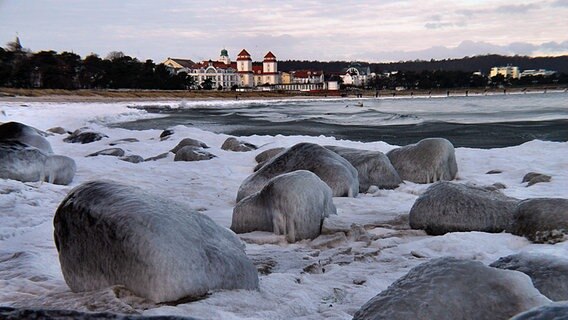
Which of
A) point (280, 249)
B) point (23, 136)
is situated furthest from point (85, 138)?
point (280, 249)

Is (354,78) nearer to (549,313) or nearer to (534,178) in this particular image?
(534,178)

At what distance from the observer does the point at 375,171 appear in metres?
10.2

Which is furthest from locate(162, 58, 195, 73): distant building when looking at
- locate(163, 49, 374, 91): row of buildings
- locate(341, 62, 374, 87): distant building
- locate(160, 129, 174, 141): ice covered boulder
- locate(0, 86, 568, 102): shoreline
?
locate(160, 129, 174, 141): ice covered boulder

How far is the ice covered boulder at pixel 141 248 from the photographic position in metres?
4.23

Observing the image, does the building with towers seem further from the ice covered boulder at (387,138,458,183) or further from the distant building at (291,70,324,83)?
the ice covered boulder at (387,138,458,183)

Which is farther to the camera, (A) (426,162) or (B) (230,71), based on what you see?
(B) (230,71)

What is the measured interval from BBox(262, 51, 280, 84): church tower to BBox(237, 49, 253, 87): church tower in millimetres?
5923

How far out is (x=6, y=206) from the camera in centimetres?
740

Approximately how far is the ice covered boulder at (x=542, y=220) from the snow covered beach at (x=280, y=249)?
17 cm

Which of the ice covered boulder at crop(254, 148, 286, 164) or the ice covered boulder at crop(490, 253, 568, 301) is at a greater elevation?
the ice covered boulder at crop(490, 253, 568, 301)

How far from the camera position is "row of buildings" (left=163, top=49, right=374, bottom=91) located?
151 metres

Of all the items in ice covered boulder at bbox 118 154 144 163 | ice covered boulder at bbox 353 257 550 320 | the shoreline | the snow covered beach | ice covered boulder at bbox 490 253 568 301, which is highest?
ice covered boulder at bbox 353 257 550 320

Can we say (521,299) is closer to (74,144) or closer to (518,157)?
(518,157)

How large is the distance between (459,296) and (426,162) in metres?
7.74
